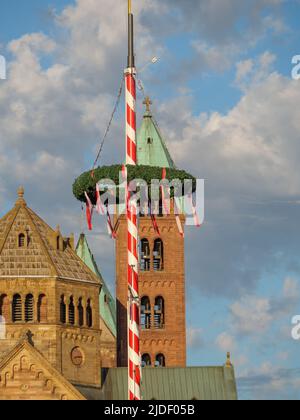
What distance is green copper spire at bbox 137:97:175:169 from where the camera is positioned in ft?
400

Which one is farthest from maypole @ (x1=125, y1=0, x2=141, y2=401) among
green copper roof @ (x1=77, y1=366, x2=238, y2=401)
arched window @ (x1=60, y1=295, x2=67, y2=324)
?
green copper roof @ (x1=77, y1=366, x2=238, y2=401)

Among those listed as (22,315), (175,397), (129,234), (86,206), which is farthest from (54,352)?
(129,234)

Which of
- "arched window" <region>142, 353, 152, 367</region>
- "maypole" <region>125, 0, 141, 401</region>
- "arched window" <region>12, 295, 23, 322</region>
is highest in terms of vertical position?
"arched window" <region>142, 353, 152, 367</region>

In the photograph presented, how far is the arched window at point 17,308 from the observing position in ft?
304

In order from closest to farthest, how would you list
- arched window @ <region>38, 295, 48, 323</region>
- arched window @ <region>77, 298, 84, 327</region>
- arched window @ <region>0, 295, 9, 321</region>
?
arched window @ <region>0, 295, 9, 321</region>, arched window @ <region>38, 295, 48, 323</region>, arched window @ <region>77, 298, 84, 327</region>

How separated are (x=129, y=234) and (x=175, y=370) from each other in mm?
45024

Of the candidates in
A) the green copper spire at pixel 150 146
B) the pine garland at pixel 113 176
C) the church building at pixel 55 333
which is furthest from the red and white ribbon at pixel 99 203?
the green copper spire at pixel 150 146

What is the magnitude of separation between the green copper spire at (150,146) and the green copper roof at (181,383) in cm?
2512

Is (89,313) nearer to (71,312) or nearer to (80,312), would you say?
(80,312)

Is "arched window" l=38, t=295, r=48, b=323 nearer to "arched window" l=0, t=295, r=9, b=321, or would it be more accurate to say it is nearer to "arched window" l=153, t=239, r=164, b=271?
"arched window" l=0, t=295, r=9, b=321

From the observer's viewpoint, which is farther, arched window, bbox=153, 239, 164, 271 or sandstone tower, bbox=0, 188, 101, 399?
arched window, bbox=153, 239, 164, 271

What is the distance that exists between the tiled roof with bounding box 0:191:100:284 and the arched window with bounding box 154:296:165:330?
27820 millimetres
